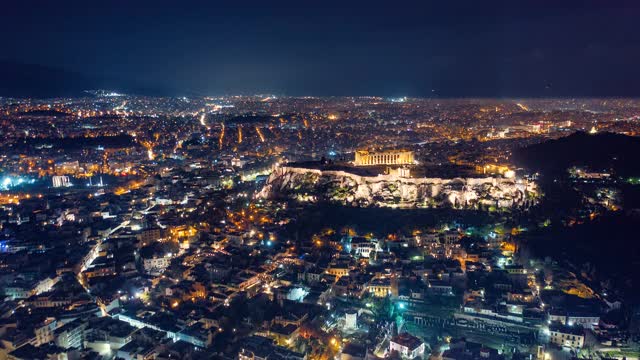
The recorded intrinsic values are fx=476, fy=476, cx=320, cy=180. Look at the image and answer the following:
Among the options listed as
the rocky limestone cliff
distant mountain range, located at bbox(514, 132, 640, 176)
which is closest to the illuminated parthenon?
the rocky limestone cliff

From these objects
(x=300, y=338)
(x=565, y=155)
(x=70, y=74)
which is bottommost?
(x=300, y=338)

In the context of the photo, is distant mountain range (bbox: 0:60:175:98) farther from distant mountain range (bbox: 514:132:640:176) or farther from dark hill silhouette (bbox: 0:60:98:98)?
distant mountain range (bbox: 514:132:640:176)

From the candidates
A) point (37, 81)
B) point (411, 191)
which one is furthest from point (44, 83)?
point (411, 191)

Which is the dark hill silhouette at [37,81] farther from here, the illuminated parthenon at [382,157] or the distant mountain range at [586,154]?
the distant mountain range at [586,154]

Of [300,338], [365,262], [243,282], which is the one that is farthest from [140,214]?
[300,338]

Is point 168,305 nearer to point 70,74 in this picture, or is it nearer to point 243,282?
point 243,282
